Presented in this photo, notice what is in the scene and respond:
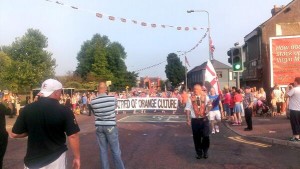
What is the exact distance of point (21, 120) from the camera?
4816 millimetres

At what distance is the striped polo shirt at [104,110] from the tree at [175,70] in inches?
4462

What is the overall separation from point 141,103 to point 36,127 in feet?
100

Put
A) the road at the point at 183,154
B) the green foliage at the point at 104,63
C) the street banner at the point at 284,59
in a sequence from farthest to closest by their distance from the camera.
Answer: the green foliage at the point at 104,63, the street banner at the point at 284,59, the road at the point at 183,154

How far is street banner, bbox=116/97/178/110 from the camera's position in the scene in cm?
3475

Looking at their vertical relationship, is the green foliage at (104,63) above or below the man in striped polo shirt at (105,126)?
above

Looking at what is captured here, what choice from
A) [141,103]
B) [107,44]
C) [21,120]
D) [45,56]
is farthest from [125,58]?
[21,120]

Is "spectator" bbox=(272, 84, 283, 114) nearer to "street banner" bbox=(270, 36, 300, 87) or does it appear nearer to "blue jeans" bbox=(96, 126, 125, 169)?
"street banner" bbox=(270, 36, 300, 87)

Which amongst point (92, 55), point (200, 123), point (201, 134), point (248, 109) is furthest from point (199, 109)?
point (92, 55)

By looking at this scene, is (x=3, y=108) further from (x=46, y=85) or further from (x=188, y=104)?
(x=188, y=104)

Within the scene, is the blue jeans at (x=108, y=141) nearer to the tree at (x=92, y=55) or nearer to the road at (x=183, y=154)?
the road at (x=183, y=154)

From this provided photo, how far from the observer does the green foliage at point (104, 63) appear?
83.1 metres

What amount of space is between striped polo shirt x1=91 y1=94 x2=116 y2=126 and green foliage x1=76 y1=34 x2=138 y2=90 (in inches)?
2680

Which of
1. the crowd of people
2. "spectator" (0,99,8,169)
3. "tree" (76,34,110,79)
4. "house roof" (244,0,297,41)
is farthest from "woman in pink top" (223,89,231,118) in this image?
"tree" (76,34,110,79)

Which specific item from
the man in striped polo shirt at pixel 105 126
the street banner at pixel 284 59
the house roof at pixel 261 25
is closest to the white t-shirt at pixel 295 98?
the man in striped polo shirt at pixel 105 126
